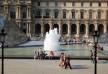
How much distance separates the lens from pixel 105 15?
120812 millimetres

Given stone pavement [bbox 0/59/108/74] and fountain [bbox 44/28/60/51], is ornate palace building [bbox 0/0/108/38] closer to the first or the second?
fountain [bbox 44/28/60/51]

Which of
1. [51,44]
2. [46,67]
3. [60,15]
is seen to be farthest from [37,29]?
[46,67]

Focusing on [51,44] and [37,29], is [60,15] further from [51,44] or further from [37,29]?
[51,44]

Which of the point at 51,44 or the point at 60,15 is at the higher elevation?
the point at 60,15

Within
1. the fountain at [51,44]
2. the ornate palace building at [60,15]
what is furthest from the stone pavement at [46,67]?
the ornate palace building at [60,15]

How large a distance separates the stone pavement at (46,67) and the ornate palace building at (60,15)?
79.0 metres

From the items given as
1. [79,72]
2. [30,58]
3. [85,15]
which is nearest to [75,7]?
[85,15]

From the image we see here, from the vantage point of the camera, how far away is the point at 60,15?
121 m

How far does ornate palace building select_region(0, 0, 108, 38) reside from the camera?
117675 mm

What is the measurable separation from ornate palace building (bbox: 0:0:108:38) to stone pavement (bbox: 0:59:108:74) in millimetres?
78953

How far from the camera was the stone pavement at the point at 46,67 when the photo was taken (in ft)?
99.5

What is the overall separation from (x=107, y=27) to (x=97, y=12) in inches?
203

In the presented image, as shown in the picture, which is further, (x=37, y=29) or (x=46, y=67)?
(x=37, y=29)

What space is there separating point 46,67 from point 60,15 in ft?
291
